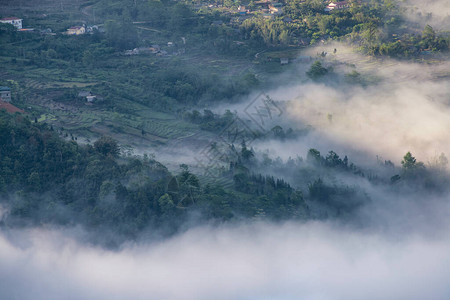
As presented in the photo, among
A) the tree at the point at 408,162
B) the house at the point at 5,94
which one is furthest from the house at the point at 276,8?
the house at the point at 5,94

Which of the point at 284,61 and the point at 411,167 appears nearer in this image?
the point at 411,167

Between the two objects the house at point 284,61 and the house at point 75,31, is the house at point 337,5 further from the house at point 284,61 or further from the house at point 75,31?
the house at point 75,31

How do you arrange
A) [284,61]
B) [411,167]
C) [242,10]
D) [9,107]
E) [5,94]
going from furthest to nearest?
[242,10] → [284,61] → [5,94] → [9,107] → [411,167]

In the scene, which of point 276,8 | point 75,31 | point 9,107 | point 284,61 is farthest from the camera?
point 276,8

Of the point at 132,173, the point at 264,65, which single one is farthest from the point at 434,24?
the point at 132,173

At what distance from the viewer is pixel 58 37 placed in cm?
2794

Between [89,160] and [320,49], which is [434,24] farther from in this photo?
[89,160]

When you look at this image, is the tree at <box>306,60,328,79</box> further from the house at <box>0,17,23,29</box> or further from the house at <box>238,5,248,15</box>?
the house at <box>0,17,23,29</box>

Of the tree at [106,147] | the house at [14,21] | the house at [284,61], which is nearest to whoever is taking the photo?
the tree at [106,147]

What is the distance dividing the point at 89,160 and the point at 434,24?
20.6 meters

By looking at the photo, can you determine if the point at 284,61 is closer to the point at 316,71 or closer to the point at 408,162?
the point at 316,71

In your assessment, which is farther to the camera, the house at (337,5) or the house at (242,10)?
the house at (337,5)

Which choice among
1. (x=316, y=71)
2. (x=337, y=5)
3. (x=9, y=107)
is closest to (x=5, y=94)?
(x=9, y=107)

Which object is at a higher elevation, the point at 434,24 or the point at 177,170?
the point at 434,24
